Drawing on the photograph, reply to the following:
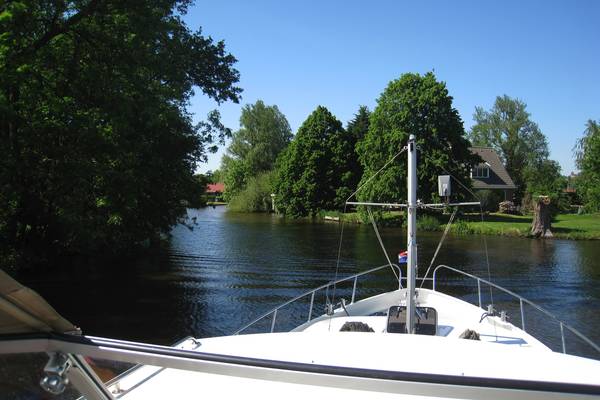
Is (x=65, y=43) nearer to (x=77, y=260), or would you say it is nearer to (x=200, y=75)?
(x=200, y=75)

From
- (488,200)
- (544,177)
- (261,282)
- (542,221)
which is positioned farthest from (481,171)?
(261,282)

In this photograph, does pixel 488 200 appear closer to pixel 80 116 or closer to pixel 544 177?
pixel 544 177

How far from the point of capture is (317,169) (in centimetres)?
5741

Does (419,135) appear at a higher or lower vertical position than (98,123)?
higher

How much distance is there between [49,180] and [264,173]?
5341 cm

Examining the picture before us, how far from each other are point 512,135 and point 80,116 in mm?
67991

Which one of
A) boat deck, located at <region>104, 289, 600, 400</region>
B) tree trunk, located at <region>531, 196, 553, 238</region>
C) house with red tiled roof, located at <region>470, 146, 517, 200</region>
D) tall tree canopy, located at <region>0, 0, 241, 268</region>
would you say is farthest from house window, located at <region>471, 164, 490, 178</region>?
boat deck, located at <region>104, 289, 600, 400</region>

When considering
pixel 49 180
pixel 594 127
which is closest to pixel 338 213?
pixel 594 127

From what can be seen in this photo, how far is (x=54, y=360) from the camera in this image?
2080 millimetres

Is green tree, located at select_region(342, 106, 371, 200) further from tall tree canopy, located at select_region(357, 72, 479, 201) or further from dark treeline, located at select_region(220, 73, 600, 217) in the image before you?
tall tree canopy, located at select_region(357, 72, 479, 201)

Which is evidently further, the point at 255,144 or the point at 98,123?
the point at 255,144

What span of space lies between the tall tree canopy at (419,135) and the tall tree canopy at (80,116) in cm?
2567

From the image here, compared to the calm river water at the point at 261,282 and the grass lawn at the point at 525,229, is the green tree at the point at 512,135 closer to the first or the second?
the grass lawn at the point at 525,229

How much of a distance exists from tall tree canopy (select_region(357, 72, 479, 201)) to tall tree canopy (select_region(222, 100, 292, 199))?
29.6m
